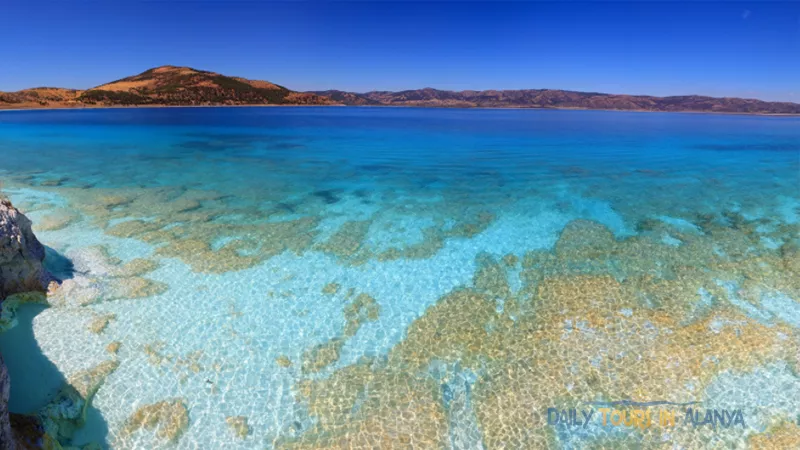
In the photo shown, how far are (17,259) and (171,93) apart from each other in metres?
163

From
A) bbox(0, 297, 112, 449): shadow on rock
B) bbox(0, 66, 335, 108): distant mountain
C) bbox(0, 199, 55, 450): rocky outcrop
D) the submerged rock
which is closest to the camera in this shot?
the submerged rock

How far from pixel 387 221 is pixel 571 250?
7.30 metres

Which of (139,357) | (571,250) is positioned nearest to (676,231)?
(571,250)

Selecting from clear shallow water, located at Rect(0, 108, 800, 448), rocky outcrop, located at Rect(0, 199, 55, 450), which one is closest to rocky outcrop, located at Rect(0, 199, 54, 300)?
rocky outcrop, located at Rect(0, 199, 55, 450)

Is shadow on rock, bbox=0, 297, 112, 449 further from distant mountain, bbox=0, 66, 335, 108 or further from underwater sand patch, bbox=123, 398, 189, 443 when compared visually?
distant mountain, bbox=0, 66, 335, 108

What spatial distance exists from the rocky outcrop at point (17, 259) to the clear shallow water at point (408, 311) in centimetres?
68

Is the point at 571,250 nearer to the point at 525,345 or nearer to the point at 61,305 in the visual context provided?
the point at 525,345

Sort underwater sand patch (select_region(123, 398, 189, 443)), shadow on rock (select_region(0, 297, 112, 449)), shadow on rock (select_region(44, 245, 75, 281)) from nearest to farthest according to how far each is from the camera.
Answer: shadow on rock (select_region(0, 297, 112, 449))
underwater sand patch (select_region(123, 398, 189, 443))
shadow on rock (select_region(44, 245, 75, 281))

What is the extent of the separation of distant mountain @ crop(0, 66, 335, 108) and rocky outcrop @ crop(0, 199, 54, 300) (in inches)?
5565

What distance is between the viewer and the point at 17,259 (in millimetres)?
9219

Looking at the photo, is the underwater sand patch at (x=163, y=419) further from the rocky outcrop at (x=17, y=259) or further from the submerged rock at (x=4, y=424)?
the rocky outcrop at (x=17, y=259)

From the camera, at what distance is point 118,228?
46.3 ft

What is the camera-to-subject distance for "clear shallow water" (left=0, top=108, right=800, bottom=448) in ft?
22.6

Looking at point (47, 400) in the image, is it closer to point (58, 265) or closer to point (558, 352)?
point (58, 265)
